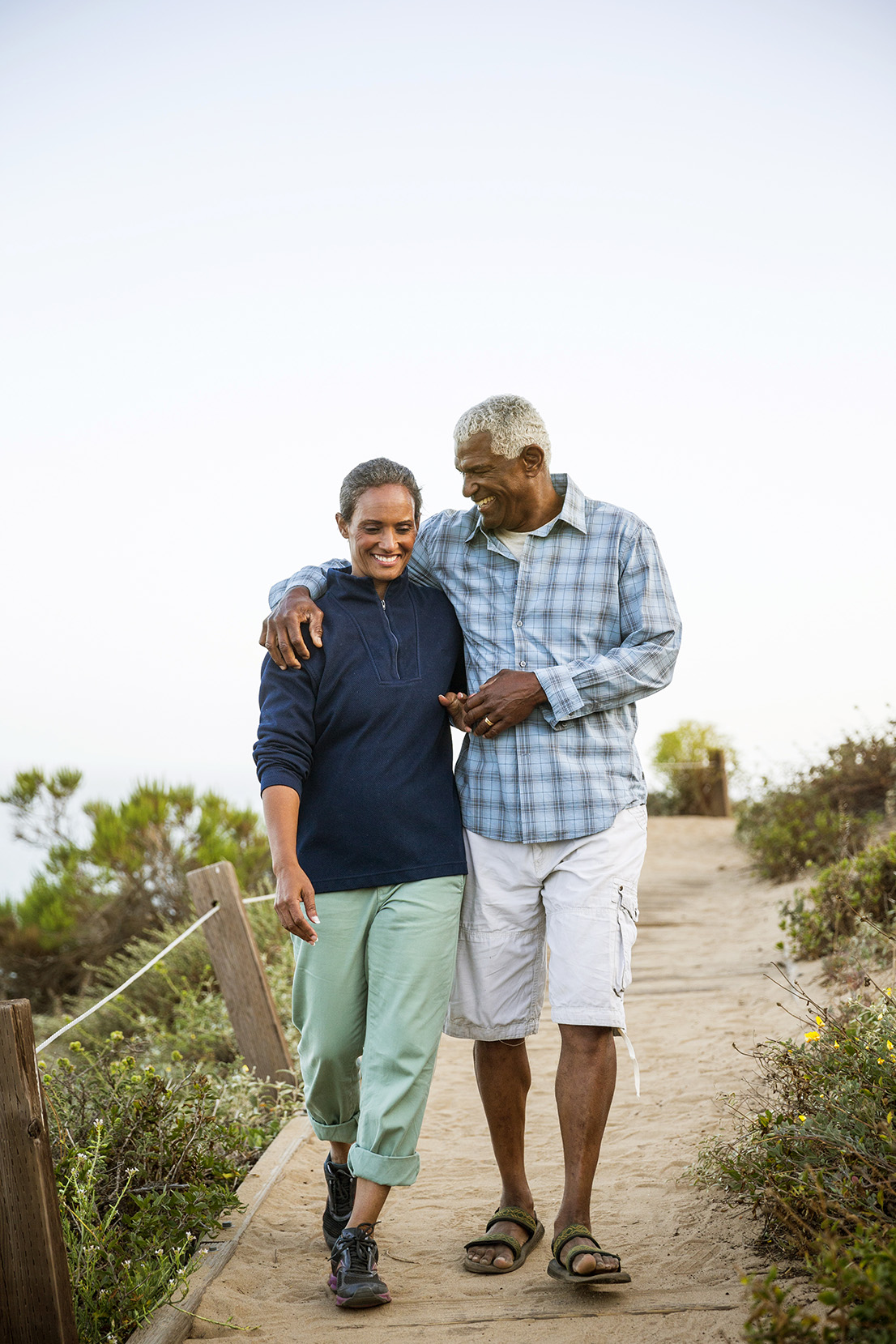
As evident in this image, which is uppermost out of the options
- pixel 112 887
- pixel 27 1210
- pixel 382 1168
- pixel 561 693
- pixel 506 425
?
pixel 506 425

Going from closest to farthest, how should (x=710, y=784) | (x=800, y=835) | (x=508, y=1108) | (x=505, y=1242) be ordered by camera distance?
(x=505, y=1242)
(x=508, y=1108)
(x=800, y=835)
(x=710, y=784)

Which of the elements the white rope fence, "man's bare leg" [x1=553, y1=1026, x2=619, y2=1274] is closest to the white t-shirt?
"man's bare leg" [x1=553, y1=1026, x2=619, y2=1274]

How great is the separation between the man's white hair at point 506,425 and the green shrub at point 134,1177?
2048 millimetres

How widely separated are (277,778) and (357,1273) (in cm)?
118

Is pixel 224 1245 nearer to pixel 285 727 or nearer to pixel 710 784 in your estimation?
pixel 285 727

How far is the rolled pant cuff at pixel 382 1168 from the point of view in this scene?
2561 mm

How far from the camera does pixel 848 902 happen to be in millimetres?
5648

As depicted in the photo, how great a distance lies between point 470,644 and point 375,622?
0.94 feet

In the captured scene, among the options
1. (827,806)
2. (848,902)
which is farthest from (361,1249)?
(827,806)

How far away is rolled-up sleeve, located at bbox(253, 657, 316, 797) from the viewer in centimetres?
263

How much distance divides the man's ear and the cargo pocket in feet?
3.70

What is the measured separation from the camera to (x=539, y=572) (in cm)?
290

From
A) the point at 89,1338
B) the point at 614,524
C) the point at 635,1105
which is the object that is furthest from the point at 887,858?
the point at 89,1338

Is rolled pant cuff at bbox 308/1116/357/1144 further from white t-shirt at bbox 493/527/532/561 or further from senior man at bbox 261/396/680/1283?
white t-shirt at bbox 493/527/532/561
